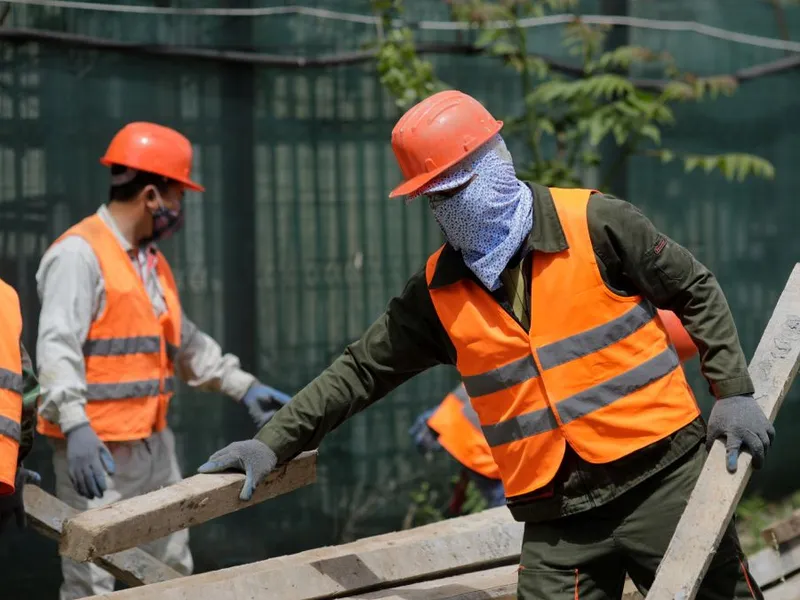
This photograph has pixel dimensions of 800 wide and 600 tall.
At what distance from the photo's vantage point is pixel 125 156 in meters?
4.96

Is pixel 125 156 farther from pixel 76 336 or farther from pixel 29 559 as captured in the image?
pixel 29 559

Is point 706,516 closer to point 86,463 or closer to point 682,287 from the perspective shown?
point 682,287

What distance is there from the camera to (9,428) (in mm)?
3391

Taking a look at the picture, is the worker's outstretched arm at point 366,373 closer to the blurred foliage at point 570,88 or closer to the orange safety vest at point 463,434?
the orange safety vest at point 463,434

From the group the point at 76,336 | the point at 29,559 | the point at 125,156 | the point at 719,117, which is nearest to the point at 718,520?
the point at 76,336

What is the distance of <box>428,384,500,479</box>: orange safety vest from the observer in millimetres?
4980

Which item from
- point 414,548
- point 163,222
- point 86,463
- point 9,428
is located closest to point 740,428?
point 414,548

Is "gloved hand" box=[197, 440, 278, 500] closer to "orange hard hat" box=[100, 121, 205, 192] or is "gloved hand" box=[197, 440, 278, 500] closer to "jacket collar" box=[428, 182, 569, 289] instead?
"jacket collar" box=[428, 182, 569, 289]

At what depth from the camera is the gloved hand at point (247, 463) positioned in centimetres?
335

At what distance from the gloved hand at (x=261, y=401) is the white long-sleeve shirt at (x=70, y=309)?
0.51 m

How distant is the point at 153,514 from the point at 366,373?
2.63 ft

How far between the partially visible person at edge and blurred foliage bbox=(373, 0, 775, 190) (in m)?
2.58

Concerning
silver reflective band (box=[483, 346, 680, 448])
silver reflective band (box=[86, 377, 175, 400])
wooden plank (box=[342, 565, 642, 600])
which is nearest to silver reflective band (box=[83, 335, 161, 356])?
silver reflective band (box=[86, 377, 175, 400])

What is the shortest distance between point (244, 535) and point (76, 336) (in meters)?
1.61
